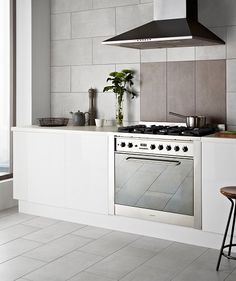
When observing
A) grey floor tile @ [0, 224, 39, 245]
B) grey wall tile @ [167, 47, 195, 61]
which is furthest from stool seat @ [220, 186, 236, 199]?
grey floor tile @ [0, 224, 39, 245]

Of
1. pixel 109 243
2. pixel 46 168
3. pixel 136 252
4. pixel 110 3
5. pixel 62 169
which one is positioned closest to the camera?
pixel 136 252

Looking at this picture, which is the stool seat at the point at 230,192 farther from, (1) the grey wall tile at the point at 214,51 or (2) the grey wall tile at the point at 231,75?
(1) the grey wall tile at the point at 214,51

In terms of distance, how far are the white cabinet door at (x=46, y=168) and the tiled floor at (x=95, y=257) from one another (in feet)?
1.17

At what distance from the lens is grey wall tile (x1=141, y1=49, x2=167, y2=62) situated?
467 cm

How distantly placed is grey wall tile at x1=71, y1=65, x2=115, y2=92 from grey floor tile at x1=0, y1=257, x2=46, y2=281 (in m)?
2.15

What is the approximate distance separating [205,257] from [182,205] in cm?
46

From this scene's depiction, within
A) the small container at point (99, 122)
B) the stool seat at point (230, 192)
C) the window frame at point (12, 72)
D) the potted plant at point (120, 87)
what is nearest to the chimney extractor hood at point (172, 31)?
the potted plant at point (120, 87)

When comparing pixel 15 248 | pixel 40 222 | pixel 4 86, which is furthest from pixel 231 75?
pixel 4 86

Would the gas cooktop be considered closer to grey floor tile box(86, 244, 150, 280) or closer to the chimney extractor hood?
the chimney extractor hood

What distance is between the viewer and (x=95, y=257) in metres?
3.63

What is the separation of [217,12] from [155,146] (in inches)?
53.4

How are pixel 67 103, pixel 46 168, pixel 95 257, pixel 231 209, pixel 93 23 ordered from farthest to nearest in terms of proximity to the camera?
pixel 67 103
pixel 93 23
pixel 46 168
pixel 95 257
pixel 231 209

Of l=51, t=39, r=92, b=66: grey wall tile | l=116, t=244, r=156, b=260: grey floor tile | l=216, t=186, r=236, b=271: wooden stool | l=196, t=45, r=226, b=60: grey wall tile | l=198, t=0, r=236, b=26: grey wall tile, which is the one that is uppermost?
l=198, t=0, r=236, b=26: grey wall tile

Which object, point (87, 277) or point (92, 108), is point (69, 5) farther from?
point (87, 277)
